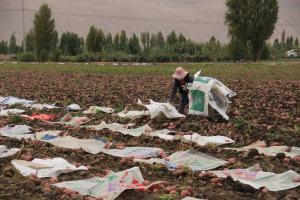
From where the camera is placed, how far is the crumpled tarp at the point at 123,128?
754 centimetres

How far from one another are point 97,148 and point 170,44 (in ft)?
113

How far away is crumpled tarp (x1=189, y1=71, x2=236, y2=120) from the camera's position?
8.78 m

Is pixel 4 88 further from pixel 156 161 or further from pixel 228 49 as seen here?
pixel 228 49

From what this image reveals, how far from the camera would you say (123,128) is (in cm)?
802

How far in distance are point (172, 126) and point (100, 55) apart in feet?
97.7

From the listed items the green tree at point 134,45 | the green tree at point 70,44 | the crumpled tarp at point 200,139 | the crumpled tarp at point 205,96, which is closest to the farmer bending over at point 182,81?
the crumpled tarp at point 205,96

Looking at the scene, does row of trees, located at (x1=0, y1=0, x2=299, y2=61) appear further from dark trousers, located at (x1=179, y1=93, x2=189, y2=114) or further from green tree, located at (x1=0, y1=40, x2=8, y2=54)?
dark trousers, located at (x1=179, y1=93, x2=189, y2=114)

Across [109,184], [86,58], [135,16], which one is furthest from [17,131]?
[135,16]

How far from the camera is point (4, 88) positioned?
1500cm

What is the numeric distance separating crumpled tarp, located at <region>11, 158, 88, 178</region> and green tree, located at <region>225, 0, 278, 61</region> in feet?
93.3

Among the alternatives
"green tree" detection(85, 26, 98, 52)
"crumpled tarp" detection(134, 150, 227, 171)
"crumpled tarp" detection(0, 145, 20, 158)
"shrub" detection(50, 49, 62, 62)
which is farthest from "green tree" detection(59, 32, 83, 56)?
"crumpled tarp" detection(134, 150, 227, 171)

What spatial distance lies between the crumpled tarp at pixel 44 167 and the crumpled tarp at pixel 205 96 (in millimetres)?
3683

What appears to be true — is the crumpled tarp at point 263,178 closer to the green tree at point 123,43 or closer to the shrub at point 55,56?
the shrub at point 55,56

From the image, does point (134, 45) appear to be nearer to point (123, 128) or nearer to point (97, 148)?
point (123, 128)
